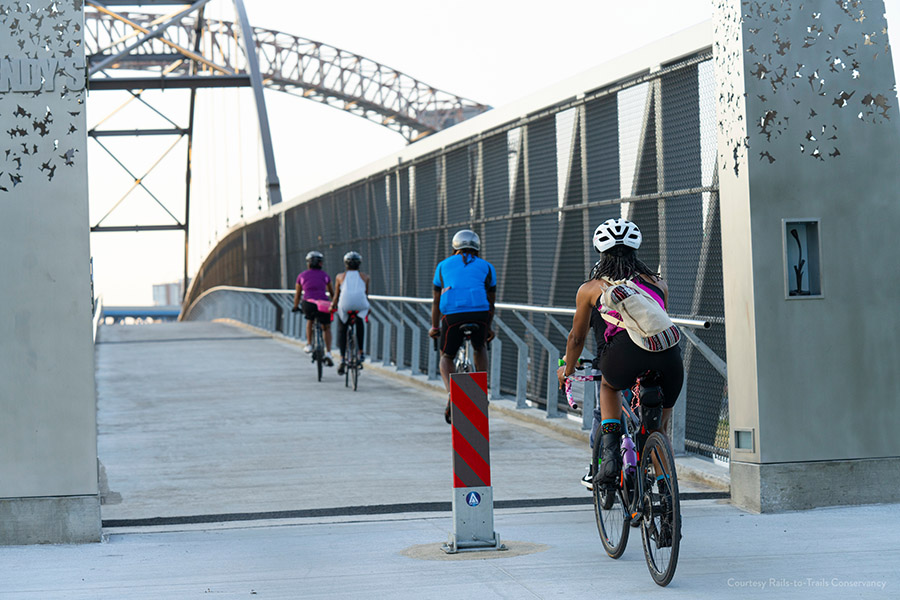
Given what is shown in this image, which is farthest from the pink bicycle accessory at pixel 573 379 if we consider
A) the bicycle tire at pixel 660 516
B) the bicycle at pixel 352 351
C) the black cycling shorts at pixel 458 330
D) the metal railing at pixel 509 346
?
the bicycle at pixel 352 351

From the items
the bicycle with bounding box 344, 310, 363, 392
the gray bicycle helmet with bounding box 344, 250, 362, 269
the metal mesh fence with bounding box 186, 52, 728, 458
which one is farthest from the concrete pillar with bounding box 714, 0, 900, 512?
the bicycle with bounding box 344, 310, 363, 392

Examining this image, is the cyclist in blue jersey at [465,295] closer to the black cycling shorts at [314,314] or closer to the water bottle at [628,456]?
the water bottle at [628,456]

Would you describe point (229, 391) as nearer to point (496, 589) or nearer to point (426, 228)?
point (426, 228)

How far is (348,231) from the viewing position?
2183 cm

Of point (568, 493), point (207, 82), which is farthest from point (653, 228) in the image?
point (207, 82)

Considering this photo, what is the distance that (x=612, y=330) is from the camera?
230 inches

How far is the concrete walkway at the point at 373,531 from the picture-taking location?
556 cm

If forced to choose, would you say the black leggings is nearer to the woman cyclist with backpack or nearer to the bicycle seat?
the bicycle seat

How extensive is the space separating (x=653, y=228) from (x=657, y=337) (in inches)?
165

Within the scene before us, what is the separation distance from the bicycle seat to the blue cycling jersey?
0.12 m

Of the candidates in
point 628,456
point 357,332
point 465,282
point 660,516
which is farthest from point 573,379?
point 357,332

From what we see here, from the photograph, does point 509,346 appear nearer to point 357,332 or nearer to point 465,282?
point 357,332

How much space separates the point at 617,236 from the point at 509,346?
7703 mm

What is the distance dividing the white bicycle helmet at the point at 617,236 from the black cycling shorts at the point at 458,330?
478 cm
